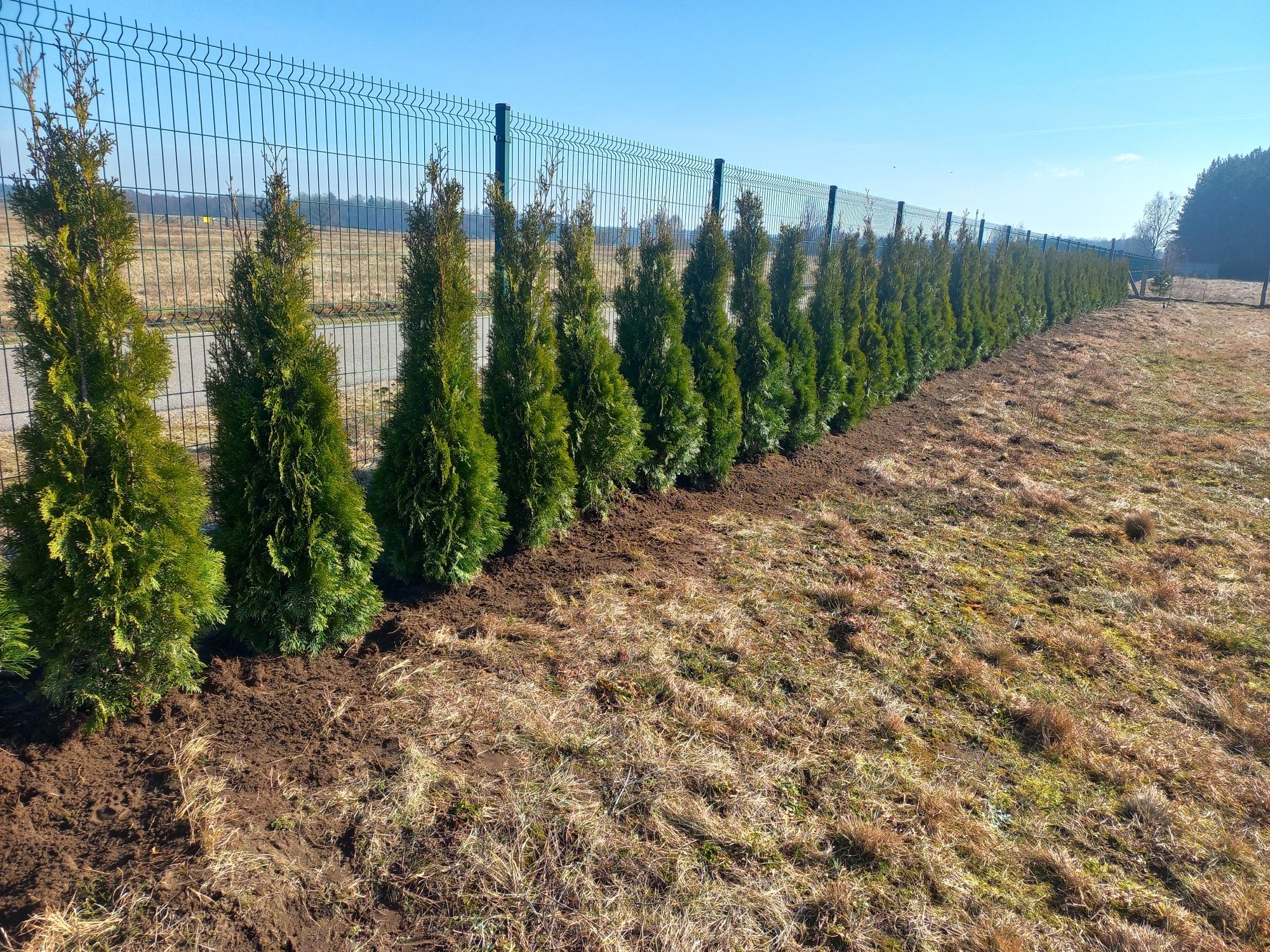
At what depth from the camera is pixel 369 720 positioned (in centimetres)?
344

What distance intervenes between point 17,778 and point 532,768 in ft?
6.15

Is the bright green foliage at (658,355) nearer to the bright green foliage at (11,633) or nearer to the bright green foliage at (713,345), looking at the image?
the bright green foliage at (713,345)

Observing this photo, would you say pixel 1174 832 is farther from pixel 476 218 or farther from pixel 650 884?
pixel 476 218

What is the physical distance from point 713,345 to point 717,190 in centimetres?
277

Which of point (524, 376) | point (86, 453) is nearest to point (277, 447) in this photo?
point (86, 453)

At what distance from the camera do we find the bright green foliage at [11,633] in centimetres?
274

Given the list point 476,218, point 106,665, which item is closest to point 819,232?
point 476,218

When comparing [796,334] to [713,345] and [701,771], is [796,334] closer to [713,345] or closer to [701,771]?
[713,345]

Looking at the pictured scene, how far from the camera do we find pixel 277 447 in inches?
142

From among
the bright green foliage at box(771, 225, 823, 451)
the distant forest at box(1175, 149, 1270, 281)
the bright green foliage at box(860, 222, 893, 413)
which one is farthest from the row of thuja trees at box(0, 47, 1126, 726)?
the distant forest at box(1175, 149, 1270, 281)

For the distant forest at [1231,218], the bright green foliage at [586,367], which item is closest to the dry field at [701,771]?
the bright green foliage at [586,367]

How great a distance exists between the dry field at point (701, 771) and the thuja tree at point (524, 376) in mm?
446

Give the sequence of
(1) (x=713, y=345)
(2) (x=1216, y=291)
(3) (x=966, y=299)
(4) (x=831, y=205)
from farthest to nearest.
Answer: (2) (x=1216, y=291) → (3) (x=966, y=299) → (4) (x=831, y=205) → (1) (x=713, y=345)

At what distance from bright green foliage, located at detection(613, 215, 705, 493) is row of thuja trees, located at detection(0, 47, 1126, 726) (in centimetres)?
2
